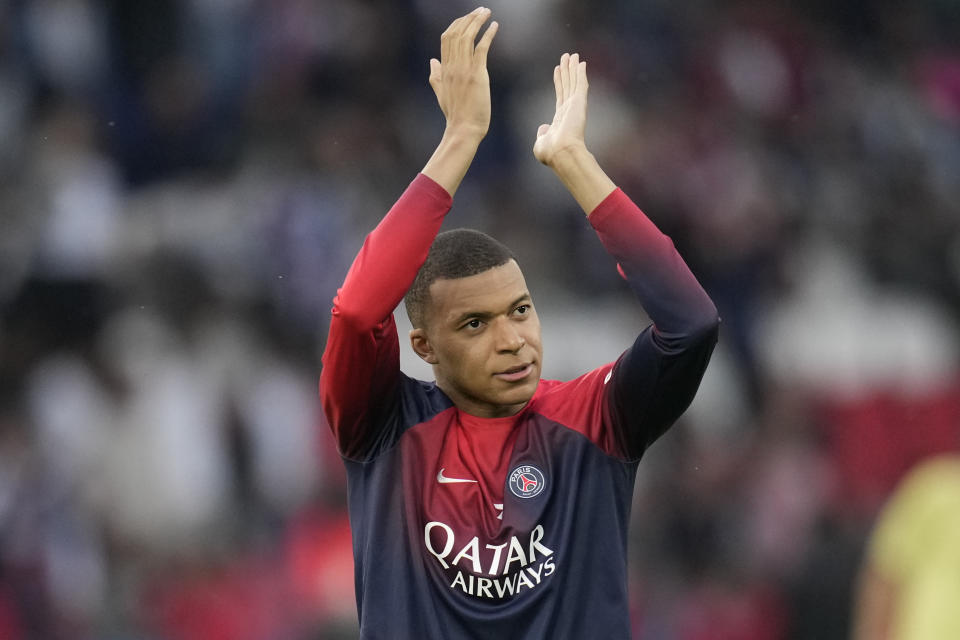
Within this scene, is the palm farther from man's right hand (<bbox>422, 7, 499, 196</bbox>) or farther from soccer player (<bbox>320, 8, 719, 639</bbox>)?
man's right hand (<bbox>422, 7, 499, 196</bbox>)

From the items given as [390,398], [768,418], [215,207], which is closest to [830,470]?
[768,418]

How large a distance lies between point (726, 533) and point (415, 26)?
4008 mm

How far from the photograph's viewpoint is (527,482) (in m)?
3.66

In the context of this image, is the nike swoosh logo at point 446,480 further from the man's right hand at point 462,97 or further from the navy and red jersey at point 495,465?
the man's right hand at point 462,97

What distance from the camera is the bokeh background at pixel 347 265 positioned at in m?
7.90

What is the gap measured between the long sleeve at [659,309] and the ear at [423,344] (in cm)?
52

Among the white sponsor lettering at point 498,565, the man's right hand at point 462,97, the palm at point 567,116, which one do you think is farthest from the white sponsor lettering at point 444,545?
the palm at point 567,116

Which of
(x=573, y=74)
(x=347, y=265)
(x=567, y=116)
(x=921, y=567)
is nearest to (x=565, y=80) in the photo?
(x=573, y=74)

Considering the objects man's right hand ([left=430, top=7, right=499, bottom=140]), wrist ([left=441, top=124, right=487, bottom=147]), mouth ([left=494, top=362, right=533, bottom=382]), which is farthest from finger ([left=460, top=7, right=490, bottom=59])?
mouth ([left=494, top=362, right=533, bottom=382])

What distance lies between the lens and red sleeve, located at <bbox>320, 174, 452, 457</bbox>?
3.46m

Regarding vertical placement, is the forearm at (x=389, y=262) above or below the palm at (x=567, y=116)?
below

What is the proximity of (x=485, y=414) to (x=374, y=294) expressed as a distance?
1.75 ft

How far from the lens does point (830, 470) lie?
27.9 feet

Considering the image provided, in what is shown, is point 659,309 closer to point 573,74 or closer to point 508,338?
point 508,338
